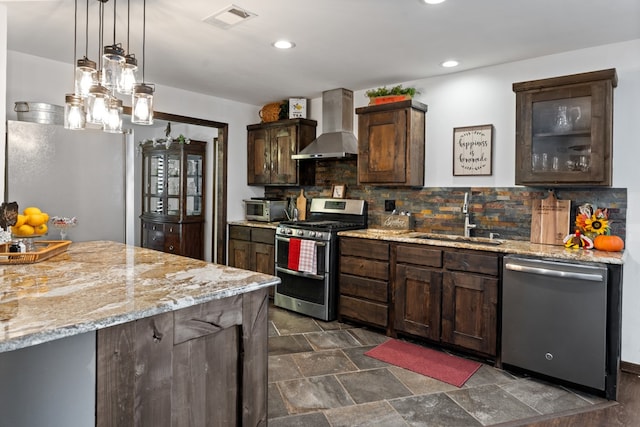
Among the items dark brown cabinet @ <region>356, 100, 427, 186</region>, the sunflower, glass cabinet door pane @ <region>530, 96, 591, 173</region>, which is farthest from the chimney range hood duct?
the sunflower

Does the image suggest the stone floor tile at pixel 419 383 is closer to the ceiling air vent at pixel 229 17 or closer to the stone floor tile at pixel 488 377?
the stone floor tile at pixel 488 377

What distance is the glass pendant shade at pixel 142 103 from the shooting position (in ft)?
7.22

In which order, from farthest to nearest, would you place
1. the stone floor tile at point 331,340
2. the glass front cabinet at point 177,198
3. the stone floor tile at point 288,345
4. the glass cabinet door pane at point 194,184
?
the glass cabinet door pane at point 194,184 < the glass front cabinet at point 177,198 < the stone floor tile at point 331,340 < the stone floor tile at point 288,345

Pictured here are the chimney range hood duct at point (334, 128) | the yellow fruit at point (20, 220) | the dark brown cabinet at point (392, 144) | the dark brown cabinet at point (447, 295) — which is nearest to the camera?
the yellow fruit at point (20, 220)

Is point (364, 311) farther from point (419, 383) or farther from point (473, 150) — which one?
point (473, 150)

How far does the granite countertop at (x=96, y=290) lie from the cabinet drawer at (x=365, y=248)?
78.1 inches

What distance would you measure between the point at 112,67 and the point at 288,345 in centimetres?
242

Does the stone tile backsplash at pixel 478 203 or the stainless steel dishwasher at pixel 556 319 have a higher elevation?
the stone tile backsplash at pixel 478 203

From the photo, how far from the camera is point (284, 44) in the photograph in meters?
3.18

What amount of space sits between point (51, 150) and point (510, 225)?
3.76 metres

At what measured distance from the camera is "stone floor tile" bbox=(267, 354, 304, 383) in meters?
2.83

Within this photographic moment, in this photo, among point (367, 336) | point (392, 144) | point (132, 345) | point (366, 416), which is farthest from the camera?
point (392, 144)

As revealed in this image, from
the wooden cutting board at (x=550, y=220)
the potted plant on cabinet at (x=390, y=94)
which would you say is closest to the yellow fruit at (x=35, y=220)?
the potted plant on cabinet at (x=390, y=94)

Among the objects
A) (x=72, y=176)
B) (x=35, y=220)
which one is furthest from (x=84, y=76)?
(x=72, y=176)
